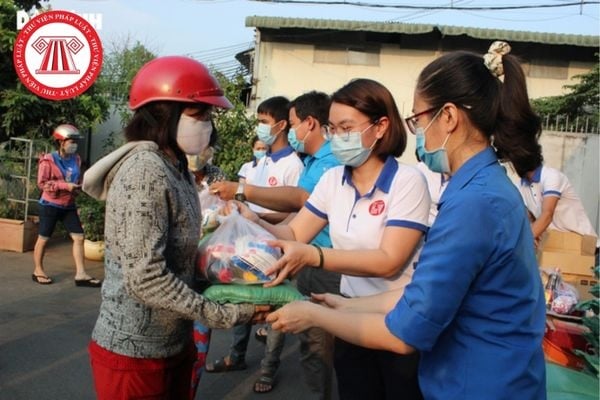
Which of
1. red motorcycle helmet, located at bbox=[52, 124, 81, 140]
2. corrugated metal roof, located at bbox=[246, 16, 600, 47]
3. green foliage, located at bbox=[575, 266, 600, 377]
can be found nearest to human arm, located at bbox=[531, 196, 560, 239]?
green foliage, located at bbox=[575, 266, 600, 377]

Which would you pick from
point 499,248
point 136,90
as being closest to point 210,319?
point 136,90

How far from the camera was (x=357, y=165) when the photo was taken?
2.82 m

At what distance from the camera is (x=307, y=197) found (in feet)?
12.4

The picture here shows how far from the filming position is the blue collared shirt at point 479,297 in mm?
1521

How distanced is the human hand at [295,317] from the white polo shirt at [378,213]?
2.21 ft

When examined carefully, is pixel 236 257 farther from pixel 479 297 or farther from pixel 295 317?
pixel 479 297

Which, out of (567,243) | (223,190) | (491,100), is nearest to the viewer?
(491,100)

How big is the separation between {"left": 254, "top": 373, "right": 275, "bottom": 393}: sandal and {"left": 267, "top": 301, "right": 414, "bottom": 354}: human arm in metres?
2.61

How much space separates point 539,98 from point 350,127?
1326cm

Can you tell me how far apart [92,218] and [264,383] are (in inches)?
177

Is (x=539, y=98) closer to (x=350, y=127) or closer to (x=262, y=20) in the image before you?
(x=262, y=20)

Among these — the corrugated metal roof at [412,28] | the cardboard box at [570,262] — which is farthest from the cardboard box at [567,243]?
the corrugated metal roof at [412,28]

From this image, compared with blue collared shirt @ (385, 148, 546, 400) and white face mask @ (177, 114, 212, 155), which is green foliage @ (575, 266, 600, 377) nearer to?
blue collared shirt @ (385, 148, 546, 400)

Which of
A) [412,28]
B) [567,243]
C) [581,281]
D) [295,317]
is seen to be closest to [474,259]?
[295,317]
